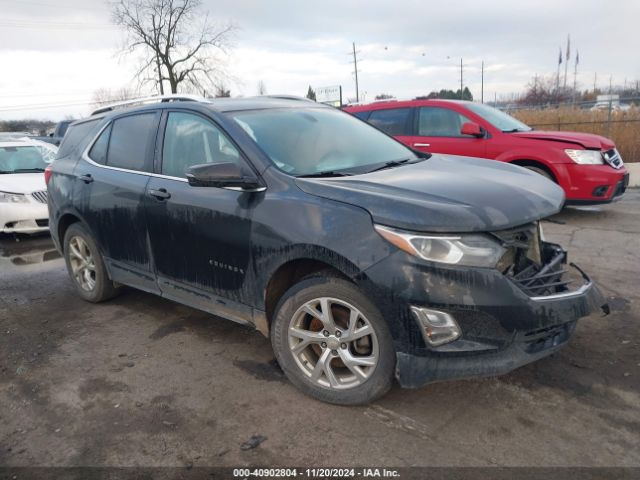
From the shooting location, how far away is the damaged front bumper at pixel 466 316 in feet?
8.34

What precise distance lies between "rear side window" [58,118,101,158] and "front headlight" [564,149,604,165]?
6.00m

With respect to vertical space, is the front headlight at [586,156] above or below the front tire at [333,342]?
above

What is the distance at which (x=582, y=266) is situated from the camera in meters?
5.27

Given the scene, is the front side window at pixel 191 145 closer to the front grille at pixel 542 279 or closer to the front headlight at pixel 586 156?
the front grille at pixel 542 279

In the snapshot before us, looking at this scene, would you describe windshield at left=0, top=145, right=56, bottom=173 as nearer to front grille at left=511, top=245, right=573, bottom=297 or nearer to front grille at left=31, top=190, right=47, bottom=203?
front grille at left=31, top=190, right=47, bottom=203

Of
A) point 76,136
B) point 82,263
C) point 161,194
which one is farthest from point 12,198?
point 161,194

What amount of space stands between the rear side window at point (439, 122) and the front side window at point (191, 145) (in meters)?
5.26

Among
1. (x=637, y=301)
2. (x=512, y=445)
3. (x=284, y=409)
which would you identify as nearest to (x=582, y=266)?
(x=637, y=301)

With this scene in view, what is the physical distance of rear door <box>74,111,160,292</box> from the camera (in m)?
4.00

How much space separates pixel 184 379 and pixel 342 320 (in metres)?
1.18

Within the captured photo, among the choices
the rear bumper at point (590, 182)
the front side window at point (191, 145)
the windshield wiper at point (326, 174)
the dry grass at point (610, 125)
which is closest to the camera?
the windshield wiper at point (326, 174)

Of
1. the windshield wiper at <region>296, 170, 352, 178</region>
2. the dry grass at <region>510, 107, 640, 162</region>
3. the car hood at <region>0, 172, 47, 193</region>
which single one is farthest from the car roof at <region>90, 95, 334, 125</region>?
the dry grass at <region>510, 107, 640, 162</region>

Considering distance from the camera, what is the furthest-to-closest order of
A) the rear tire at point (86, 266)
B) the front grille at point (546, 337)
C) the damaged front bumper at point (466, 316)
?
the rear tire at point (86, 266) → the front grille at point (546, 337) → the damaged front bumper at point (466, 316)

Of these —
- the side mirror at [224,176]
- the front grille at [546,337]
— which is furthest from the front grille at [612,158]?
the side mirror at [224,176]
